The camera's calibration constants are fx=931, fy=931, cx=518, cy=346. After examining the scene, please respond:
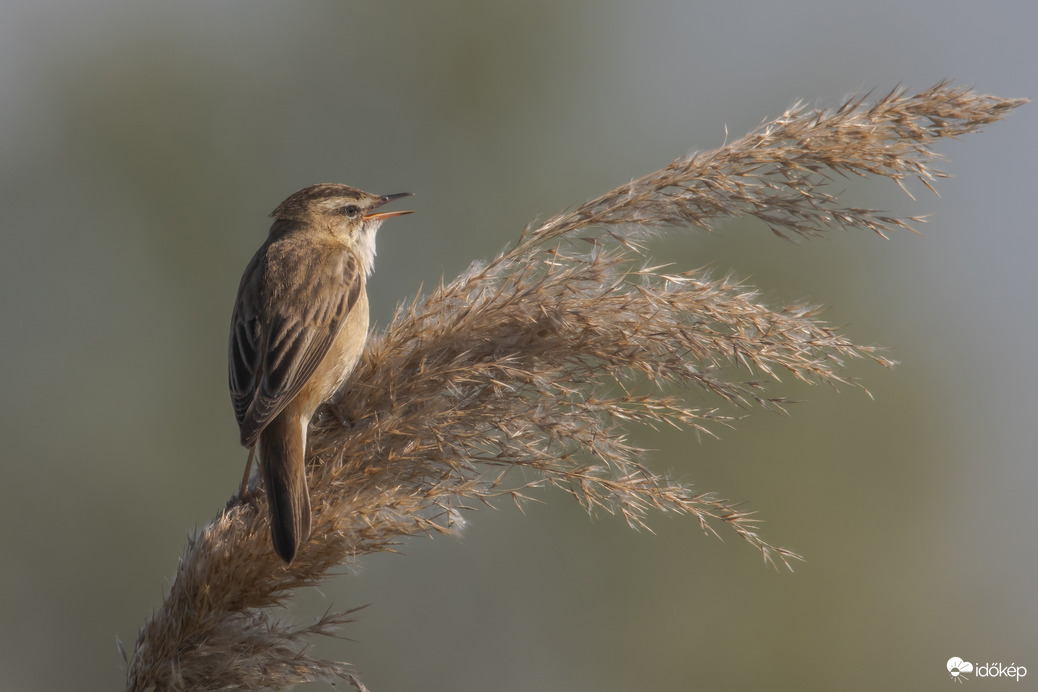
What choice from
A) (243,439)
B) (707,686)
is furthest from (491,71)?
(243,439)

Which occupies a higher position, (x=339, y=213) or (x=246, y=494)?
(x=339, y=213)

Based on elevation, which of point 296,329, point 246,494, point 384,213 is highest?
point 384,213

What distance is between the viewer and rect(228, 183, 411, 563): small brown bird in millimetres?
2721

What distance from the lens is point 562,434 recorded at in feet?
8.21

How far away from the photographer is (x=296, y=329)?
358cm

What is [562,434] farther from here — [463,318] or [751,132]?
[751,132]

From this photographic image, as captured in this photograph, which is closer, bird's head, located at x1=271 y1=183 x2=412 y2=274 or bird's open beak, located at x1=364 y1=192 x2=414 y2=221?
bird's open beak, located at x1=364 y1=192 x2=414 y2=221

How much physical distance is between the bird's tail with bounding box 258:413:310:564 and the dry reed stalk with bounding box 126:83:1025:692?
0.06 meters

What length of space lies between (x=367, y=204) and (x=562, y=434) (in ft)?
7.69

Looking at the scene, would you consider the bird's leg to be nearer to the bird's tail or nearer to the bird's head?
the bird's tail

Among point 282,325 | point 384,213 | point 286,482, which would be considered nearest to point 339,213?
point 384,213

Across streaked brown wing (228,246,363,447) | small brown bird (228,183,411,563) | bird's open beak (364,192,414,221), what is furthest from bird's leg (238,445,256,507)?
bird's open beak (364,192,414,221)

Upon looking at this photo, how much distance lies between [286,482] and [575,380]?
86 centimetres

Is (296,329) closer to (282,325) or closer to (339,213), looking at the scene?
(282,325)
